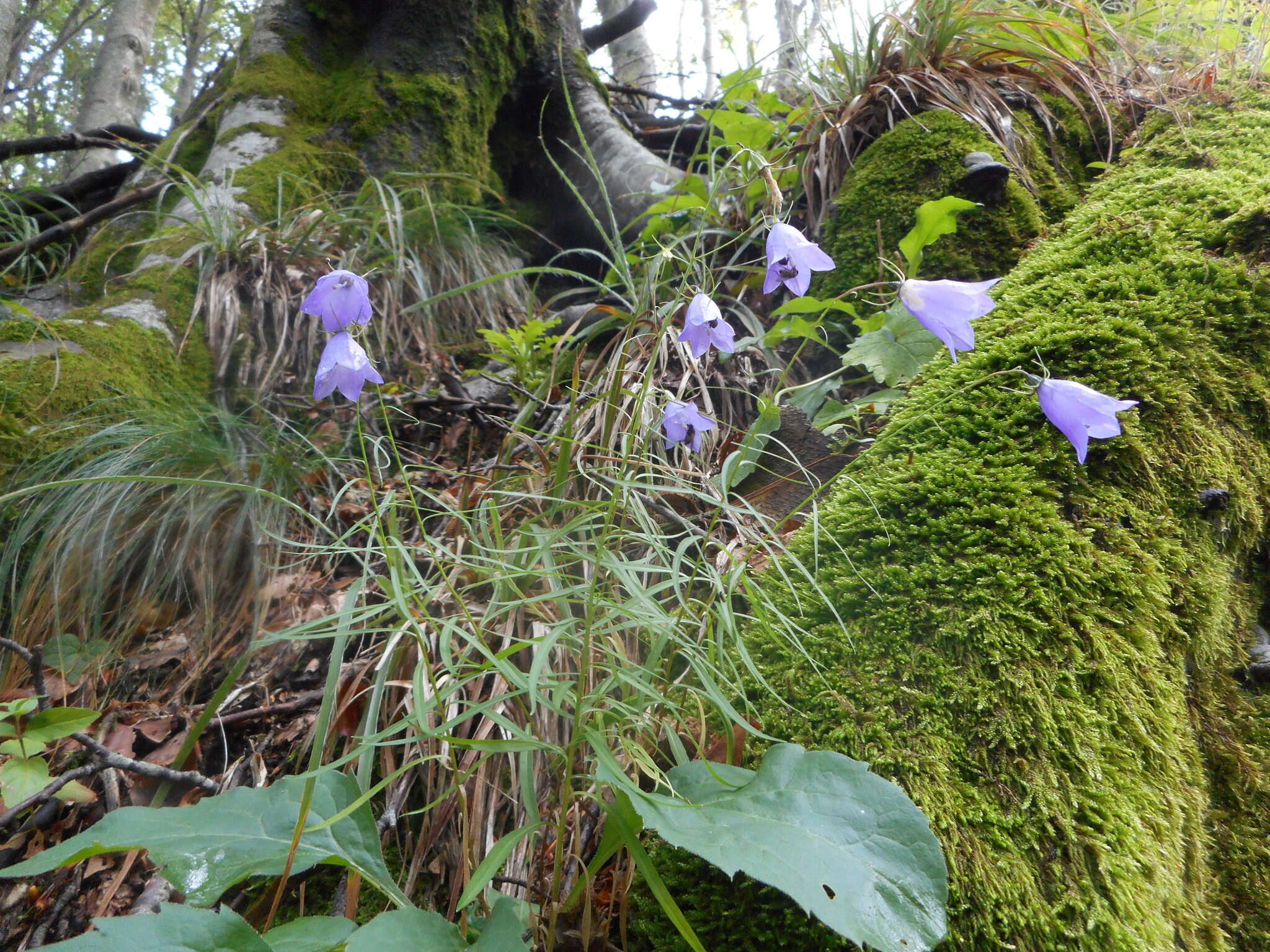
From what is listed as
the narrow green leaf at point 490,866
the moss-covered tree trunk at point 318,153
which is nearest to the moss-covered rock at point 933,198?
the moss-covered tree trunk at point 318,153

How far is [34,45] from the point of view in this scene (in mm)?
14500

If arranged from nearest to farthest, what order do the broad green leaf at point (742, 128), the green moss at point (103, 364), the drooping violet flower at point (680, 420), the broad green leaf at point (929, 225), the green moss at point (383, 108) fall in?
the drooping violet flower at point (680, 420) < the broad green leaf at point (929, 225) < the green moss at point (103, 364) < the broad green leaf at point (742, 128) < the green moss at point (383, 108)

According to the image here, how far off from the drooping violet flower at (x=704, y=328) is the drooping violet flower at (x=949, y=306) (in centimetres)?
35

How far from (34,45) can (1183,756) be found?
21588mm

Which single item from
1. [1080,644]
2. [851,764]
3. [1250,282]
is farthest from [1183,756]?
[1250,282]

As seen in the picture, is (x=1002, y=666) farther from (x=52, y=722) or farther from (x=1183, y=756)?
(x=52, y=722)

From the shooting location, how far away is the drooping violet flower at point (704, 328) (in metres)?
1.30

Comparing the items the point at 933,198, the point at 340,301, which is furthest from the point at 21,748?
the point at 933,198

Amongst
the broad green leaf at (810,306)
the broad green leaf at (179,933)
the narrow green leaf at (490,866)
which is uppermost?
the broad green leaf at (810,306)

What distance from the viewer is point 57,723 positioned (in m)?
1.38

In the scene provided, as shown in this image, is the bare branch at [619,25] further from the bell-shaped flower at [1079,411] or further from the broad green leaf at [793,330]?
the bell-shaped flower at [1079,411]

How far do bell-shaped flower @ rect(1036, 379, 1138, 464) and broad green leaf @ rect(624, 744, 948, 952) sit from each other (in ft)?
2.23

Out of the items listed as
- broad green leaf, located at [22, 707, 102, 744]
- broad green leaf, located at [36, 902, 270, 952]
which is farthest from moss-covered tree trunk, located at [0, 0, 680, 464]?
broad green leaf, located at [36, 902, 270, 952]

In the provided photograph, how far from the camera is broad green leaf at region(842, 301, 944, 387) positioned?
1.56 meters
